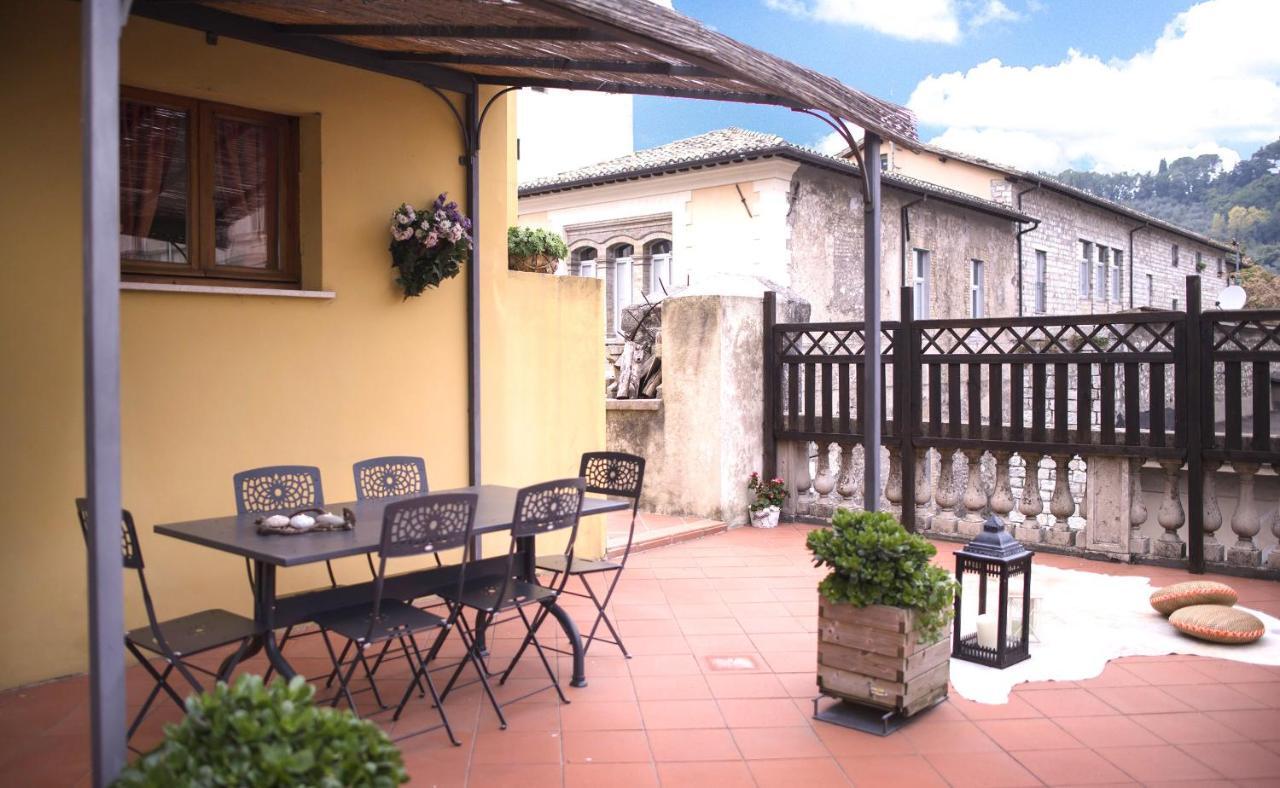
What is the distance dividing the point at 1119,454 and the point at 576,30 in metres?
4.94

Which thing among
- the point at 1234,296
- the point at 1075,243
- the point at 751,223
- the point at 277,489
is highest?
the point at 1075,243

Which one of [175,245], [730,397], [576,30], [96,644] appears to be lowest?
[96,644]

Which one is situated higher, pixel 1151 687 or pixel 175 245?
pixel 175 245

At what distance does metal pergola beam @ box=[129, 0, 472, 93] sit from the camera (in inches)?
185

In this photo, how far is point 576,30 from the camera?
4273 millimetres

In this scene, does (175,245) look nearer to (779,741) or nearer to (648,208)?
(779,741)

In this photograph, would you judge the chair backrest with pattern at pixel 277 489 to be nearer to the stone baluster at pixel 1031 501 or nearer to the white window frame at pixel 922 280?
the stone baluster at pixel 1031 501

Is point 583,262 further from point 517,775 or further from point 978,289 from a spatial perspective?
point 517,775

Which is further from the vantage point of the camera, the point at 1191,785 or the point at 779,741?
the point at 779,741

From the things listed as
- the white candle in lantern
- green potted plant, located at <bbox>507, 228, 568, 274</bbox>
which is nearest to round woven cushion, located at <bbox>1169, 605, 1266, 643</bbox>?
the white candle in lantern

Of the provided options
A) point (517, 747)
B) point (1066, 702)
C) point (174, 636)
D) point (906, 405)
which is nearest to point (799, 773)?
point (517, 747)

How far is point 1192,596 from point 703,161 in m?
11.2

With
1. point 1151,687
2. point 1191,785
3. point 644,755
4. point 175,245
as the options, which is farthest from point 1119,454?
point 175,245

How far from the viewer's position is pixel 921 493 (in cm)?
792
